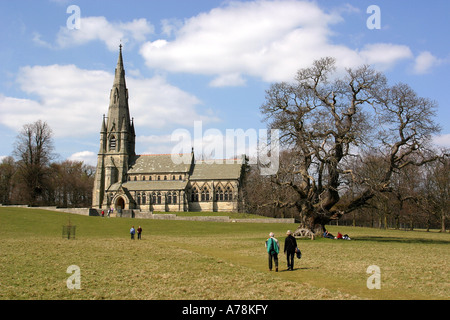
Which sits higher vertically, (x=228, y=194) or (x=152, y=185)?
(x=152, y=185)

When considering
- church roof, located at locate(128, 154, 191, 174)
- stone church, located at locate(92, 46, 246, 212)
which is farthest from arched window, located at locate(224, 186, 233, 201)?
church roof, located at locate(128, 154, 191, 174)

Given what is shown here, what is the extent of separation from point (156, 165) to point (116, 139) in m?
11.2

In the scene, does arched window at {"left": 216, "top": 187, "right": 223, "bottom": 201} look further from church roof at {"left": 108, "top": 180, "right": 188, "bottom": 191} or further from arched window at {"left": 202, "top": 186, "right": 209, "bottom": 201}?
church roof at {"left": 108, "top": 180, "right": 188, "bottom": 191}

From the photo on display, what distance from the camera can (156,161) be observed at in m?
99.2

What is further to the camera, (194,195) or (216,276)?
(194,195)

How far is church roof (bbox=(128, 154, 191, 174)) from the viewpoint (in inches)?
3807

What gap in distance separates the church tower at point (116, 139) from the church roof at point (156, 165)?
2127 millimetres

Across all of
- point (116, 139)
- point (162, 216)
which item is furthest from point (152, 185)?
point (162, 216)

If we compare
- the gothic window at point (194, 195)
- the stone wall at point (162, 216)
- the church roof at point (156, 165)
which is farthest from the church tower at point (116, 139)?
the stone wall at point (162, 216)

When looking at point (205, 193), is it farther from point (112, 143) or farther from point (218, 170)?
point (112, 143)

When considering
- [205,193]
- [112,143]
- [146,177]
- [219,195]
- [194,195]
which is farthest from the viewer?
[112,143]

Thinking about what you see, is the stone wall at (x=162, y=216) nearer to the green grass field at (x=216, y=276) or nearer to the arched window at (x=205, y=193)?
the arched window at (x=205, y=193)

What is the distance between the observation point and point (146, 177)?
9662 cm

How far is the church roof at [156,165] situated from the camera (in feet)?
317
